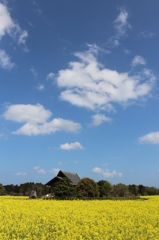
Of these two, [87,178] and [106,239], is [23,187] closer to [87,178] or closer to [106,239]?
[87,178]

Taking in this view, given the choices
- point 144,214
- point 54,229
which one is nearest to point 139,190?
point 144,214

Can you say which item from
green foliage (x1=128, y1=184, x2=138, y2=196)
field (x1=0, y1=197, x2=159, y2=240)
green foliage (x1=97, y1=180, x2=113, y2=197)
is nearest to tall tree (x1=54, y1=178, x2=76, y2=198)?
green foliage (x1=97, y1=180, x2=113, y2=197)

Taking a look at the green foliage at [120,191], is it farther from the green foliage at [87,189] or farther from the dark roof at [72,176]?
the green foliage at [87,189]

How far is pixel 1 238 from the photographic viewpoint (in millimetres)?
10969

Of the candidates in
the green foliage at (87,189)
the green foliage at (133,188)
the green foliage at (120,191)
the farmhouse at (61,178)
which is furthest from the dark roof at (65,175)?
the green foliage at (133,188)

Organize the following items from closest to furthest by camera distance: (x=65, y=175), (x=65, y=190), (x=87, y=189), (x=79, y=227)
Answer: (x=79, y=227), (x=87, y=189), (x=65, y=190), (x=65, y=175)

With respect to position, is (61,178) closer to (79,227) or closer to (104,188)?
(104,188)

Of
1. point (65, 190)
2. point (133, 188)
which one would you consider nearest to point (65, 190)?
point (65, 190)

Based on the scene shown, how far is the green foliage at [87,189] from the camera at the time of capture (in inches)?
1180

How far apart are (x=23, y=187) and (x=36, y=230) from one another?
216 feet

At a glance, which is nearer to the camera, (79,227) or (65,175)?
(79,227)

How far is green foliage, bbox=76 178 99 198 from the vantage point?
30.0 meters

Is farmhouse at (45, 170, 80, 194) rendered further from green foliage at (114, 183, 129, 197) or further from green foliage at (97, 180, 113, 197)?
green foliage at (114, 183, 129, 197)

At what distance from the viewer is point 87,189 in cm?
3036
